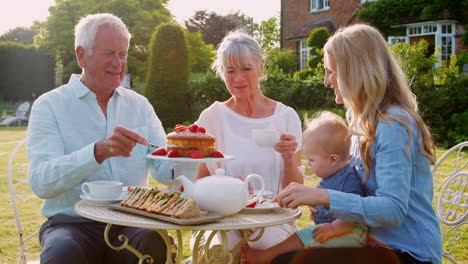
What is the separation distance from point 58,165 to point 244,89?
1505mm

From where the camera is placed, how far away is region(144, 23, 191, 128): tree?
51.6 ft

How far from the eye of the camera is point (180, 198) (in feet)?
7.50

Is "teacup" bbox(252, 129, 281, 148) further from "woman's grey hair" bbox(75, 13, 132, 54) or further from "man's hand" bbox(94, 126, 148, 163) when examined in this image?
"woman's grey hair" bbox(75, 13, 132, 54)

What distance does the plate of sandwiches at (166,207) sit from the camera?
7.06 feet

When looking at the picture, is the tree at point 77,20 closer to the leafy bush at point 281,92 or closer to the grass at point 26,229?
the leafy bush at point 281,92

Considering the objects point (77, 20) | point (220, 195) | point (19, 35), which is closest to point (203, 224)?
point (220, 195)

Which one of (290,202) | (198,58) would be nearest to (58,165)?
(290,202)

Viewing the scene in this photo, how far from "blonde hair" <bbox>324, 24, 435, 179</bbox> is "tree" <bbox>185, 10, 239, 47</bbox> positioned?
38687 millimetres

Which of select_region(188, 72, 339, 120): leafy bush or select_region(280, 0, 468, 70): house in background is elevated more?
select_region(280, 0, 468, 70): house in background

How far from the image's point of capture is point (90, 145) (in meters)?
2.63

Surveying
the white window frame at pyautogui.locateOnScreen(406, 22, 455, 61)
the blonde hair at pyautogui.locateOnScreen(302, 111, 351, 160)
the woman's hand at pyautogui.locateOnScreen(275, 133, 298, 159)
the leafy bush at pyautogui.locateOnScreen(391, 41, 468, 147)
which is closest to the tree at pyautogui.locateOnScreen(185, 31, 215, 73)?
the white window frame at pyautogui.locateOnScreen(406, 22, 455, 61)

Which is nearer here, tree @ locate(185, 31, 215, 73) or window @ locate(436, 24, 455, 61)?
window @ locate(436, 24, 455, 61)

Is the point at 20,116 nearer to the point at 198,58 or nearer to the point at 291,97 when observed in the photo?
the point at 198,58

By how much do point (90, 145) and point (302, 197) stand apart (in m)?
1.18
